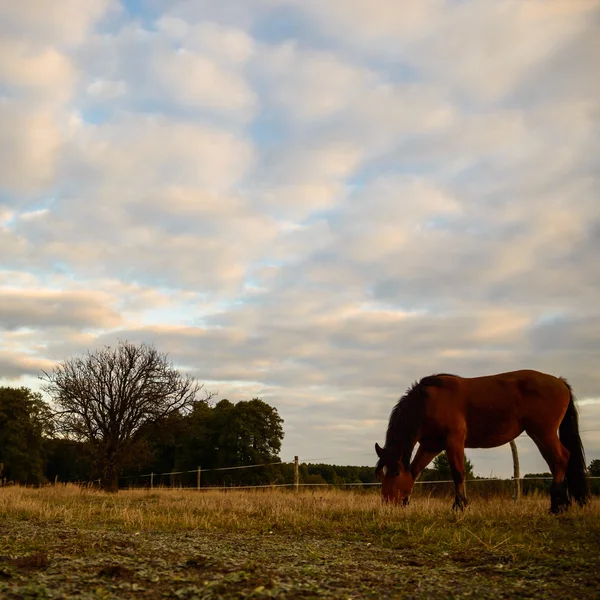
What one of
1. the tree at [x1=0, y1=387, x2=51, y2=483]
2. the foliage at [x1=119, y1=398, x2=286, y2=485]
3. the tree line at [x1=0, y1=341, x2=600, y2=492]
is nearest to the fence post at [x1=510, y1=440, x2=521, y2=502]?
the tree line at [x1=0, y1=341, x2=600, y2=492]

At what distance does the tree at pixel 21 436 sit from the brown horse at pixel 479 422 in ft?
109

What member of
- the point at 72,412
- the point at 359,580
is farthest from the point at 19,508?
the point at 72,412

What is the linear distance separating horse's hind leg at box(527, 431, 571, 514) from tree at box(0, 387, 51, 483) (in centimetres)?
3514

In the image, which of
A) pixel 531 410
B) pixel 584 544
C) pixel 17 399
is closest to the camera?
pixel 584 544

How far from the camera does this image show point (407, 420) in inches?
426

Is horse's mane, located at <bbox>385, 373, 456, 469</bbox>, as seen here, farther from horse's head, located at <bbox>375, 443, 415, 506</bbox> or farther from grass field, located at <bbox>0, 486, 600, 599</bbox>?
grass field, located at <bbox>0, 486, 600, 599</bbox>

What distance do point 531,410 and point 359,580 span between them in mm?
7026

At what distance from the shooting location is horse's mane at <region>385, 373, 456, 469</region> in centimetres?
1075

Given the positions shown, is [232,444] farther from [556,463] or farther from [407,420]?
[556,463]

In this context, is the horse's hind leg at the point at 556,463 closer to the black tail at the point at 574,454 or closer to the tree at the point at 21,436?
the black tail at the point at 574,454

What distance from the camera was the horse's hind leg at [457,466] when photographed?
33.7ft

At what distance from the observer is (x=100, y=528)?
811cm

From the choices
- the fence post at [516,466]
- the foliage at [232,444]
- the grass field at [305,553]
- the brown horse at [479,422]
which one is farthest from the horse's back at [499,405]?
the foliage at [232,444]

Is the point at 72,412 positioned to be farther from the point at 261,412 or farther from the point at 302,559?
the point at 302,559
